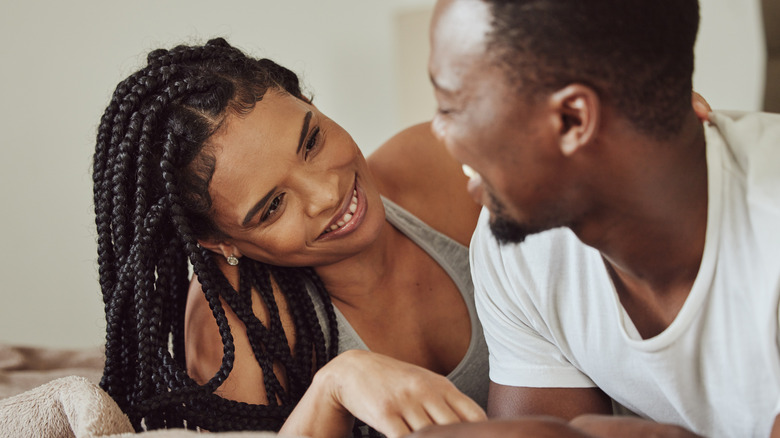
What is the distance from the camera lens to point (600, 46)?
2.31 ft

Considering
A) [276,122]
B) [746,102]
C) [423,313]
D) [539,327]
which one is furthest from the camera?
[746,102]

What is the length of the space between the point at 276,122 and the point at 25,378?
0.72m

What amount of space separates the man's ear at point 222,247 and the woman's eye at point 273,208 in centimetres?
12

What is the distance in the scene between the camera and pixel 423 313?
1375 millimetres

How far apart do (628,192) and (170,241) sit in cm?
77

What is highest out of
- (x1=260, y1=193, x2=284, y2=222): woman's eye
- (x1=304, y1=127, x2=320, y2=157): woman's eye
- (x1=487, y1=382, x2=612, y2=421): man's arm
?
(x1=304, y1=127, x2=320, y2=157): woman's eye

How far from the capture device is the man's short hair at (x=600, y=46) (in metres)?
0.70

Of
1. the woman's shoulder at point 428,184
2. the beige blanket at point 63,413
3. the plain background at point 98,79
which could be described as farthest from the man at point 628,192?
the plain background at point 98,79

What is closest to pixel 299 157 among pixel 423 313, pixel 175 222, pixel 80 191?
pixel 175 222

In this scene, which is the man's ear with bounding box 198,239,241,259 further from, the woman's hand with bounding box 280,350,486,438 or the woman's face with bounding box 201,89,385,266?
the woman's hand with bounding box 280,350,486,438

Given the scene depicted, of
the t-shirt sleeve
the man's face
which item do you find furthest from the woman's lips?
the man's face

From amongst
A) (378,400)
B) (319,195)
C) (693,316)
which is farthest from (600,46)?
(319,195)

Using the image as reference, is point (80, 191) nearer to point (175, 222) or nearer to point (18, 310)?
point (18, 310)

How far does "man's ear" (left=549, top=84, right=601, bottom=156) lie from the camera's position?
28.3 inches
